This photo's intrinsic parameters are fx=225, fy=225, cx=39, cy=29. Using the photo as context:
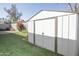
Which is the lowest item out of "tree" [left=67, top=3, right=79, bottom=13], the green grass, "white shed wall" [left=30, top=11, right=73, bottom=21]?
the green grass

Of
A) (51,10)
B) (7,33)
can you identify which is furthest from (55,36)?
(7,33)

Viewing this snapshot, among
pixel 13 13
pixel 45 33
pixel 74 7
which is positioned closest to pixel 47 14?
pixel 45 33

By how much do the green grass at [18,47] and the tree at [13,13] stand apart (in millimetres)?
301

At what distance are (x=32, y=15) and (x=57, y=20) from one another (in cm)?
50

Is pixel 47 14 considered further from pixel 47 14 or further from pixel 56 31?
pixel 56 31

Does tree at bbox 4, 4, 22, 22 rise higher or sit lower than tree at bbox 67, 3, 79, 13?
lower

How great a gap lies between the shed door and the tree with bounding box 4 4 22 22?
0.40m

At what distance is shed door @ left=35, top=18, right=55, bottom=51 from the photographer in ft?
14.6

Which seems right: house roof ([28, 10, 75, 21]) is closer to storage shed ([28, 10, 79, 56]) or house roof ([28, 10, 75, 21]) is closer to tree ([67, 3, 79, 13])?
storage shed ([28, 10, 79, 56])

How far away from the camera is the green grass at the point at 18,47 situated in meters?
4.43

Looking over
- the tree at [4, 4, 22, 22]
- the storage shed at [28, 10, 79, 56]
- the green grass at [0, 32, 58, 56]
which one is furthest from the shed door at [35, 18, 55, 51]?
the tree at [4, 4, 22, 22]

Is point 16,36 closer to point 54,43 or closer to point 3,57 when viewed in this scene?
point 3,57

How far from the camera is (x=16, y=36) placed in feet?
14.8

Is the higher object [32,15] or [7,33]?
[32,15]
